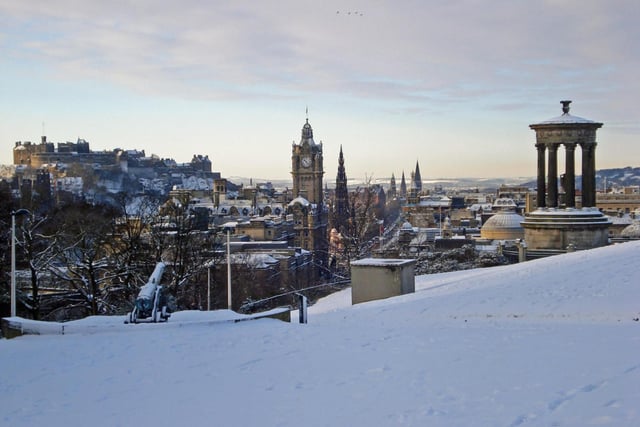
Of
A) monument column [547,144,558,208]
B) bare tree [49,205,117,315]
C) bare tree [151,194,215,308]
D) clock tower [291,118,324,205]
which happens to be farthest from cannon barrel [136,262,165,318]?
clock tower [291,118,324,205]

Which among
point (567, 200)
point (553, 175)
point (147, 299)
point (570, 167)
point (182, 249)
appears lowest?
point (182, 249)

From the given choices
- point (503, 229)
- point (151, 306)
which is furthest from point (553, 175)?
point (503, 229)

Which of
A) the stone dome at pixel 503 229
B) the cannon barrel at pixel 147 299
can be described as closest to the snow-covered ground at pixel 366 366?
the cannon barrel at pixel 147 299

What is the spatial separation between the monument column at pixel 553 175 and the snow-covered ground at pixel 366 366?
34.0 ft

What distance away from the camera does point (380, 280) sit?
17.2 metres

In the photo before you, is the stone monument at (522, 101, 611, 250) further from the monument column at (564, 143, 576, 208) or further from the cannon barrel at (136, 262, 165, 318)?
the cannon barrel at (136, 262, 165, 318)

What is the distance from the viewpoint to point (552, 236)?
23266 mm

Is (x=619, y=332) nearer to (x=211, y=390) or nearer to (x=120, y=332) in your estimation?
(x=211, y=390)

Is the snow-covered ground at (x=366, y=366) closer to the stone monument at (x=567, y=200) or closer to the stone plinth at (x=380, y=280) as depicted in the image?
the stone plinth at (x=380, y=280)

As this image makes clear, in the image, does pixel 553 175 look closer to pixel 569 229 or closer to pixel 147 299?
pixel 569 229

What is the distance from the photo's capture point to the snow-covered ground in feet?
21.6

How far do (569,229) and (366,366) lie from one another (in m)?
16.7

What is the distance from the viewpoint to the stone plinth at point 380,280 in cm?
1708

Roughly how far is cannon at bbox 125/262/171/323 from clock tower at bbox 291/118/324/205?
103182mm
